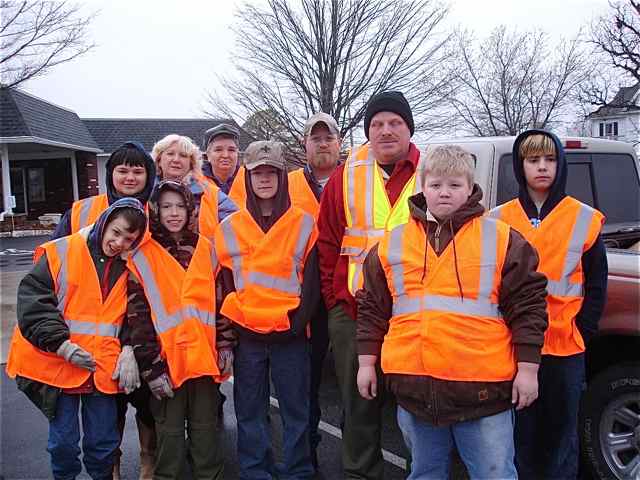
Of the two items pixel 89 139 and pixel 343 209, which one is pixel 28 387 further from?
pixel 89 139

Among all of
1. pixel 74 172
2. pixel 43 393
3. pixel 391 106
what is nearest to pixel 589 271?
pixel 391 106

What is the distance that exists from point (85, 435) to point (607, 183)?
13.8ft

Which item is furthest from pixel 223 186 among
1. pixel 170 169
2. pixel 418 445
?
pixel 418 445

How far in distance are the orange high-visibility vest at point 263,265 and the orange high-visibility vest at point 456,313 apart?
3.05 feet

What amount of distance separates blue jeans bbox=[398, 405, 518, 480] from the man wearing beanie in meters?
0.56

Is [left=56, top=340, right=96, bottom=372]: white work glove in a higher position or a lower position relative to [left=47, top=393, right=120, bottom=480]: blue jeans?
higher

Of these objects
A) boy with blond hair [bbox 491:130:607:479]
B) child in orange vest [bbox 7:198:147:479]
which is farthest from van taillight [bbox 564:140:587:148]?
child in orange vest [bbox 7:198:147:479]

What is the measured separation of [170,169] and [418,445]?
→ 8.75ft

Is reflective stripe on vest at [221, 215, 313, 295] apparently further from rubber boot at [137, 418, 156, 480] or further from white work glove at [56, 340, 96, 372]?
rubber boot at [137, 418, 156, 480]

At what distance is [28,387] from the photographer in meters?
3.13

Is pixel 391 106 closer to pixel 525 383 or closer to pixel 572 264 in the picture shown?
pixel 572 264

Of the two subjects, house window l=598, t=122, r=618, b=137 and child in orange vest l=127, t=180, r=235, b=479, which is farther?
house window l=598, t=122, r=618, b=137

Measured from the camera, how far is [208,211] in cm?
380

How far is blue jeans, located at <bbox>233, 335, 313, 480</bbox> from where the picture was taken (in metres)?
3.30
